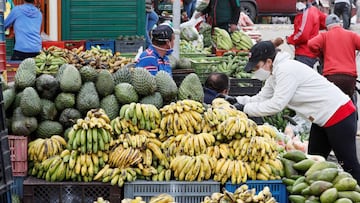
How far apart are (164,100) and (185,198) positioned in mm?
1227

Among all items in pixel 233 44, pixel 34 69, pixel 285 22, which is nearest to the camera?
pixel 34 69

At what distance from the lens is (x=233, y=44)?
12.2 metres

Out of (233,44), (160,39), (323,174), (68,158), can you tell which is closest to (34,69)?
(68,158)

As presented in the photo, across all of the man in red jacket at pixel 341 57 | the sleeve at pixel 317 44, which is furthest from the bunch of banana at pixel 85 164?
the sleeve at pixel 317 44

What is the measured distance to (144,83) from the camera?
21.6 feet

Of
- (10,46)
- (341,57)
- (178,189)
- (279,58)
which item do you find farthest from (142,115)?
(10,46)

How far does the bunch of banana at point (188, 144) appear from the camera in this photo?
19.5 ft

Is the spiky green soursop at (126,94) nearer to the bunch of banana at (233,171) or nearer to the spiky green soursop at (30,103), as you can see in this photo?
the spiky green soursop at (30,103)

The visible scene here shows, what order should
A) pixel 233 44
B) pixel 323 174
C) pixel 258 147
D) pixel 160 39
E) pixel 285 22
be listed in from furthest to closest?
pixel 285 22, pixel 233 44, pixel 160 39, pixel 258 147, pixel 323 174

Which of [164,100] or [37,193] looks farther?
[164,100]

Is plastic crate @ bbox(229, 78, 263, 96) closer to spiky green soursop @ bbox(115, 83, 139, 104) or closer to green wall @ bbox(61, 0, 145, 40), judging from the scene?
spiky green soursop @ bbox(115, 83, 139, 104)

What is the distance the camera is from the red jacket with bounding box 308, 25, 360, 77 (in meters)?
10.2

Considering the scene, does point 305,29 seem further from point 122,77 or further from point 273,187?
point 273,187

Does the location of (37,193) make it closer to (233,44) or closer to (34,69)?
(34,69)
